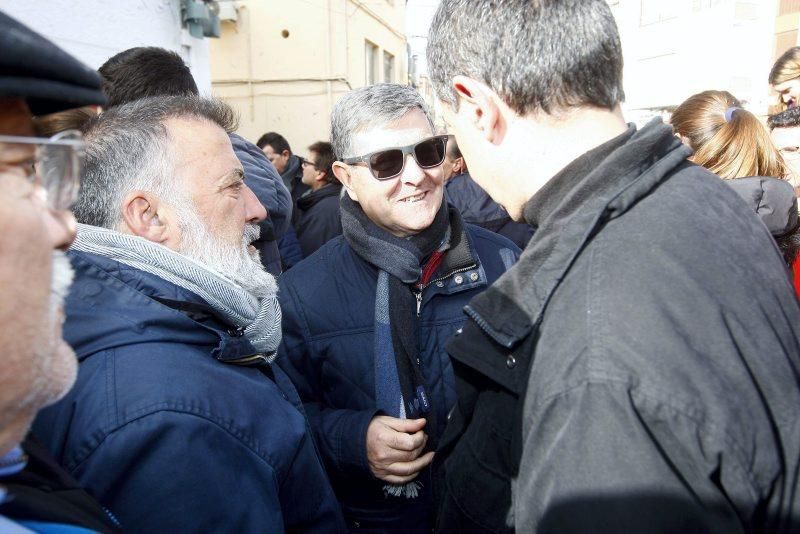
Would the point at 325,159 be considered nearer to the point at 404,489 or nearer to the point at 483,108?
the point at 404,489

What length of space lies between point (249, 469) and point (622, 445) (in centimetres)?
84

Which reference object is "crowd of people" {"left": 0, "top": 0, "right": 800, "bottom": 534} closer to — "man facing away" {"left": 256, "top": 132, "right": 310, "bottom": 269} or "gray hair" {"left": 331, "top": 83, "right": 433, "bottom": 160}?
"gray hair" {"left": 331, "top": 83, "right": 433, "bottom": 160}

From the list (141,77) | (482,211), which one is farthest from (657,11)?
(141,77)

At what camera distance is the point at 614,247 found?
3.43 feet

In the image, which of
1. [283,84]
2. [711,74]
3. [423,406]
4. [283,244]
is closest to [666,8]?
[711,74]

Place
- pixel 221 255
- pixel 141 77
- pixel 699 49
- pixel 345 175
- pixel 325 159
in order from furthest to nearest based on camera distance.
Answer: pixel 699 49 < pixel 325 159 < pixel 141 77 < pixel 345 175 < pixel 221 255

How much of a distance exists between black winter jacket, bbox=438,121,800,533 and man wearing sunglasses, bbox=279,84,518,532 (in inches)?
32.9

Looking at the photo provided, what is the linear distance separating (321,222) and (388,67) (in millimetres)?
13629

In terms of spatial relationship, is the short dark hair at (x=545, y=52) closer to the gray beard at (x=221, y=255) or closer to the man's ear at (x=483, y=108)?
the man's ear at (x=483, y=108)

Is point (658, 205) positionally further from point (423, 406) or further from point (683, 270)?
point (423, 406)

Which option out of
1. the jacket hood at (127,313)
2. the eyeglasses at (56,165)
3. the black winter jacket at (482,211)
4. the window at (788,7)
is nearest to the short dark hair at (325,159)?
the black winter jacket at (482,211)

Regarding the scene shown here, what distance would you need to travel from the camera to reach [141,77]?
2.63 m

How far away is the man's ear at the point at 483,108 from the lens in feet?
4.31

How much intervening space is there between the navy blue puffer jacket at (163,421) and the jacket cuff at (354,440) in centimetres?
44
